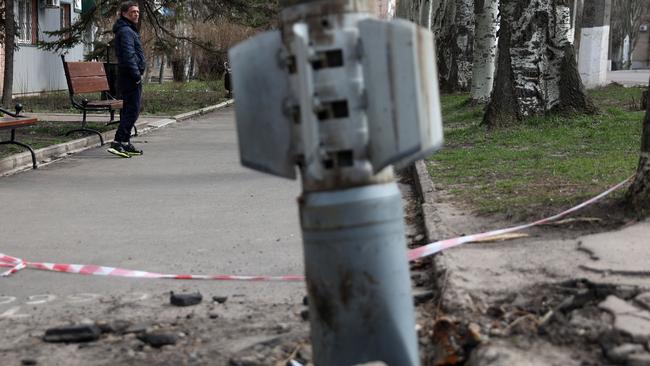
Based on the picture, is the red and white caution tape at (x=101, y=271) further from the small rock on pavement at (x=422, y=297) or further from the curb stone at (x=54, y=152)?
the curb stone at (x=54, y=152)

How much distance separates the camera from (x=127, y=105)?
14.1 m

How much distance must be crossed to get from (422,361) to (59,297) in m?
2.46

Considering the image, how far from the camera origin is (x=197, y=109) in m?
24.5

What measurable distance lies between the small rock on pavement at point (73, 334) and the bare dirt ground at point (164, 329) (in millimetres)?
22

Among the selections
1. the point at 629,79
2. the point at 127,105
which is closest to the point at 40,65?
the point at 127,105

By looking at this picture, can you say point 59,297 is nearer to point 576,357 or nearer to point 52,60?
point 576,357

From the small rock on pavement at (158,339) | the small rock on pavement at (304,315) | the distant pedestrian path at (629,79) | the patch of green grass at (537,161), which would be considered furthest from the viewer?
the distant pedestrian path at (629,79)

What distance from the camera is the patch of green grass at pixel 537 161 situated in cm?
791

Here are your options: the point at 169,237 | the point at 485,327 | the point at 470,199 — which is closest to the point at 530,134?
the point at 470,199

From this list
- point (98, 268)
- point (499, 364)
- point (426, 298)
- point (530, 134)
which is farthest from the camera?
point (530, 134)

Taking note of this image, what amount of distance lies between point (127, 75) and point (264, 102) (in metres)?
11.1

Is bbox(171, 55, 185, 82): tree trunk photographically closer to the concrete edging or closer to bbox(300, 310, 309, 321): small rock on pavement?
the concrete edging

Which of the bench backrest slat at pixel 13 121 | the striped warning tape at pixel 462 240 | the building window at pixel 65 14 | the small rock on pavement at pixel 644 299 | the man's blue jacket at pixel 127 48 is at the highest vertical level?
the building window at pixel 65 14

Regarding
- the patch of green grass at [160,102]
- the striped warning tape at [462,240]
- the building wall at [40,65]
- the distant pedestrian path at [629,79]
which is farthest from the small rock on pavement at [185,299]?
the distant pedestrian path at [629,79]
